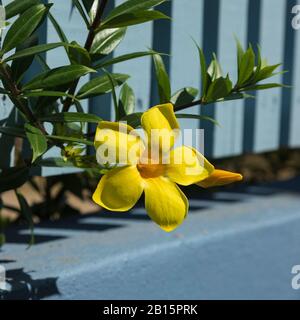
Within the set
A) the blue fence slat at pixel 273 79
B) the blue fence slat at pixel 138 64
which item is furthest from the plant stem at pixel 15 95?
the blue fence slat at pixel 273 79

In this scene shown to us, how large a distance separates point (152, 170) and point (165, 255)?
85cm

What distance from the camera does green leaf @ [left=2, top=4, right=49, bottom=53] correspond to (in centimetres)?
142

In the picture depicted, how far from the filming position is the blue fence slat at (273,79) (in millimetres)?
2811

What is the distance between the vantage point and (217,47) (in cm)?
255

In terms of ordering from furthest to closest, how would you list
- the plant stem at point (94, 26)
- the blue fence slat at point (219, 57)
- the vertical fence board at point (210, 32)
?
the vertical fence board at point (210, 32), the blue fence slat at point (219, 57), the plant stem at point (94, 26)

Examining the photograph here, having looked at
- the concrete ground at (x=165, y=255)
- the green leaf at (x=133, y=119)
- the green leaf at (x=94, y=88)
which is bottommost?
the concrete ground at (x=165, y=255)

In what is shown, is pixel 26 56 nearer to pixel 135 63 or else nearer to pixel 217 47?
pixel 135 63

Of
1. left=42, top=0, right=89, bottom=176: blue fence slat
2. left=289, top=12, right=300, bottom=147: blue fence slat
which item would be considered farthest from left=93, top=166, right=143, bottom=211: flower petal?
left=289, top=12, right=300, bottom=147: blue fence slat

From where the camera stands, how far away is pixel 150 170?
1339 mm

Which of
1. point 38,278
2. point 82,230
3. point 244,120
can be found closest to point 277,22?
point 244,120

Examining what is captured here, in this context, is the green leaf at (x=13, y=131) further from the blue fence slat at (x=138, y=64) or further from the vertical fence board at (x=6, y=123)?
the blue fence slat at (x=138, y=64)

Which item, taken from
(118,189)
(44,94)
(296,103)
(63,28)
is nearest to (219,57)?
(296,103)

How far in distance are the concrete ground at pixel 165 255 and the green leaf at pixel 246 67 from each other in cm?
63
